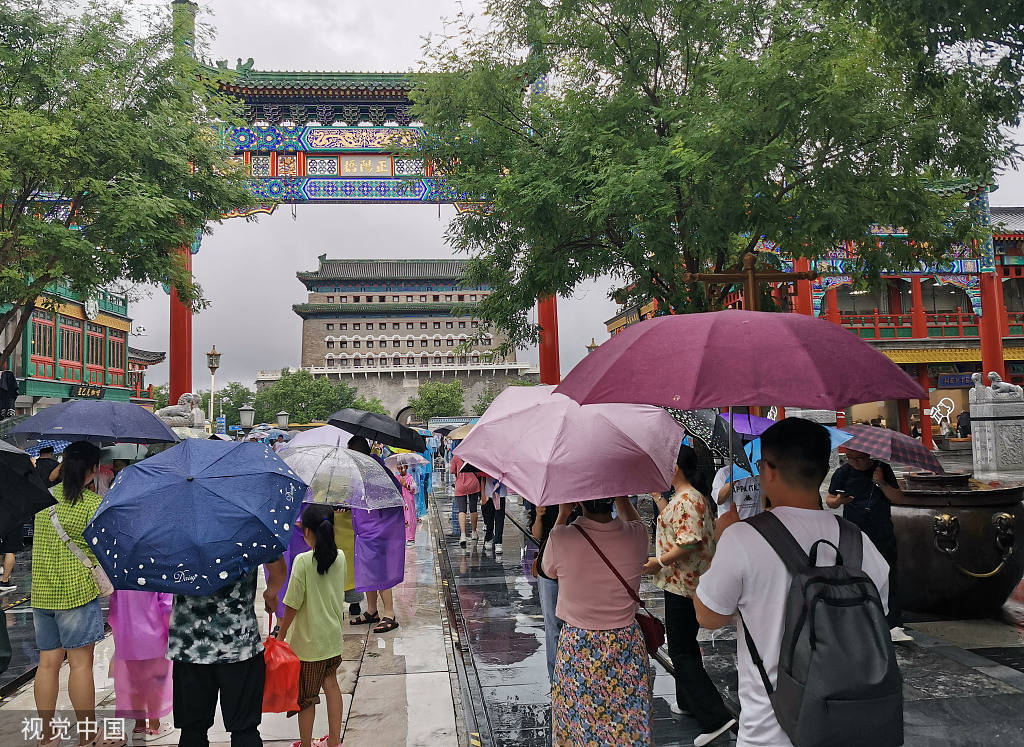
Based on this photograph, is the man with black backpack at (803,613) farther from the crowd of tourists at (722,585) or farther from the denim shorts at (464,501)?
the denim shorts at (464,501)

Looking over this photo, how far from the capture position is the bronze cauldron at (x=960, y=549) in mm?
6527

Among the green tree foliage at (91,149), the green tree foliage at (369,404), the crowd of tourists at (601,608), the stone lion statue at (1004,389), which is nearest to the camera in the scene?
the crowd of tourists at (601,608)

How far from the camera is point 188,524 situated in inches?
127

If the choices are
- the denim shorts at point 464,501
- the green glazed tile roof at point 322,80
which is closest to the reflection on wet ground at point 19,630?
the denim shorts at point 464,501

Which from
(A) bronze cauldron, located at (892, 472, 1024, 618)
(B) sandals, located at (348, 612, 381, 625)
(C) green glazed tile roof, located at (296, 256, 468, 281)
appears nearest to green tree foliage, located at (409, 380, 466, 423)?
(C) green glazed tile roof, located at (296, 256, 468, 281)

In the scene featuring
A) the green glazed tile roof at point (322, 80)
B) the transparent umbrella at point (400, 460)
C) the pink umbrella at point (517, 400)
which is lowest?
the transparent umbrella at point (400, 460)

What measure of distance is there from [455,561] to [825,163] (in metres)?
7.56

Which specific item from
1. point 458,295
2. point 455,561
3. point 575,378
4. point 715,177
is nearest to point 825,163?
point 715,177

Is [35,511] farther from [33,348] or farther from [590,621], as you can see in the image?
[33,348]

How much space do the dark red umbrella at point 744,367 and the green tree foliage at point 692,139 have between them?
4249mm

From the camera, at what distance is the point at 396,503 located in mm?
6398

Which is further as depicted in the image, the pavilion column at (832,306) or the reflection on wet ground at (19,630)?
the pavilion column at (832,306)

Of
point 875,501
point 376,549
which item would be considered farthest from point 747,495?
point 376,549

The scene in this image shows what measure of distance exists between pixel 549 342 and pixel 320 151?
8027 mm
